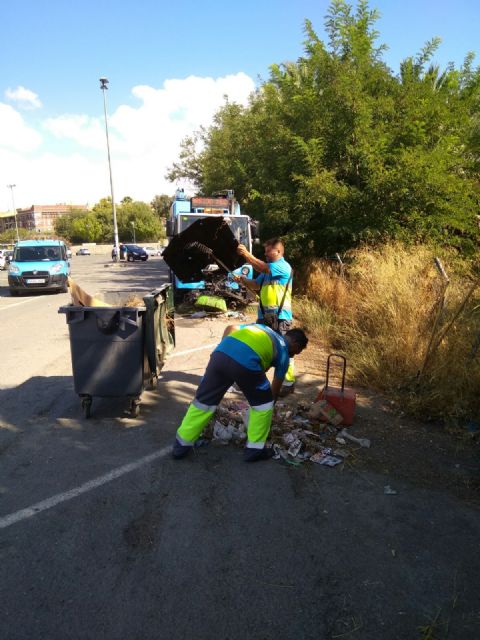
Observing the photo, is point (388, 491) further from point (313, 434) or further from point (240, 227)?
point (240, 227)

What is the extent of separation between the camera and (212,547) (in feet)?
8.97

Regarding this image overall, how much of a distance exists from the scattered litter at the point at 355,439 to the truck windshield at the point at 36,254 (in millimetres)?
14028

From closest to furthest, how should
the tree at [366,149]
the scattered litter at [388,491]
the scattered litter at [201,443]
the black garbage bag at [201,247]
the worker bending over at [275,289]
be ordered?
the scattered litter at [388,491], the scattered litter at [201,443], the worker bending over at [275,289], the black garbage bag at [201,247], the tree at [366,149]

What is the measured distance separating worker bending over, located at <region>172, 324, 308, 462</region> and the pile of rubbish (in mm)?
252

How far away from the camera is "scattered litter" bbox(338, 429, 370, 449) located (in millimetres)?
4066

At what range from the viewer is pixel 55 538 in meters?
2.80

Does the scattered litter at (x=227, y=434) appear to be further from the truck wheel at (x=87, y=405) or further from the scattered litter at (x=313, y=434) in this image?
the truck wheel at (x=87, y=405)

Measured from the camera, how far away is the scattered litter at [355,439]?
407 cm

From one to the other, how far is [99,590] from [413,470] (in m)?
2.58

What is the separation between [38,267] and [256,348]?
44.5 feet

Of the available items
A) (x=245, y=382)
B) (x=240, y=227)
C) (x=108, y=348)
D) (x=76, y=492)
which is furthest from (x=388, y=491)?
(x=240, y=227)

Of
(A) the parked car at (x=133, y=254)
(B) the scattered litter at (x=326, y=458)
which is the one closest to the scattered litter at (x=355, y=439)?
(B) the scattered litter at (x=326, y=458)

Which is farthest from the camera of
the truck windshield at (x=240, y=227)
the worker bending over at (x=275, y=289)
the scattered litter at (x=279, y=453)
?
the truck windshield at (x=240, y=227)

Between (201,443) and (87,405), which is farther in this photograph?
(87,405)
